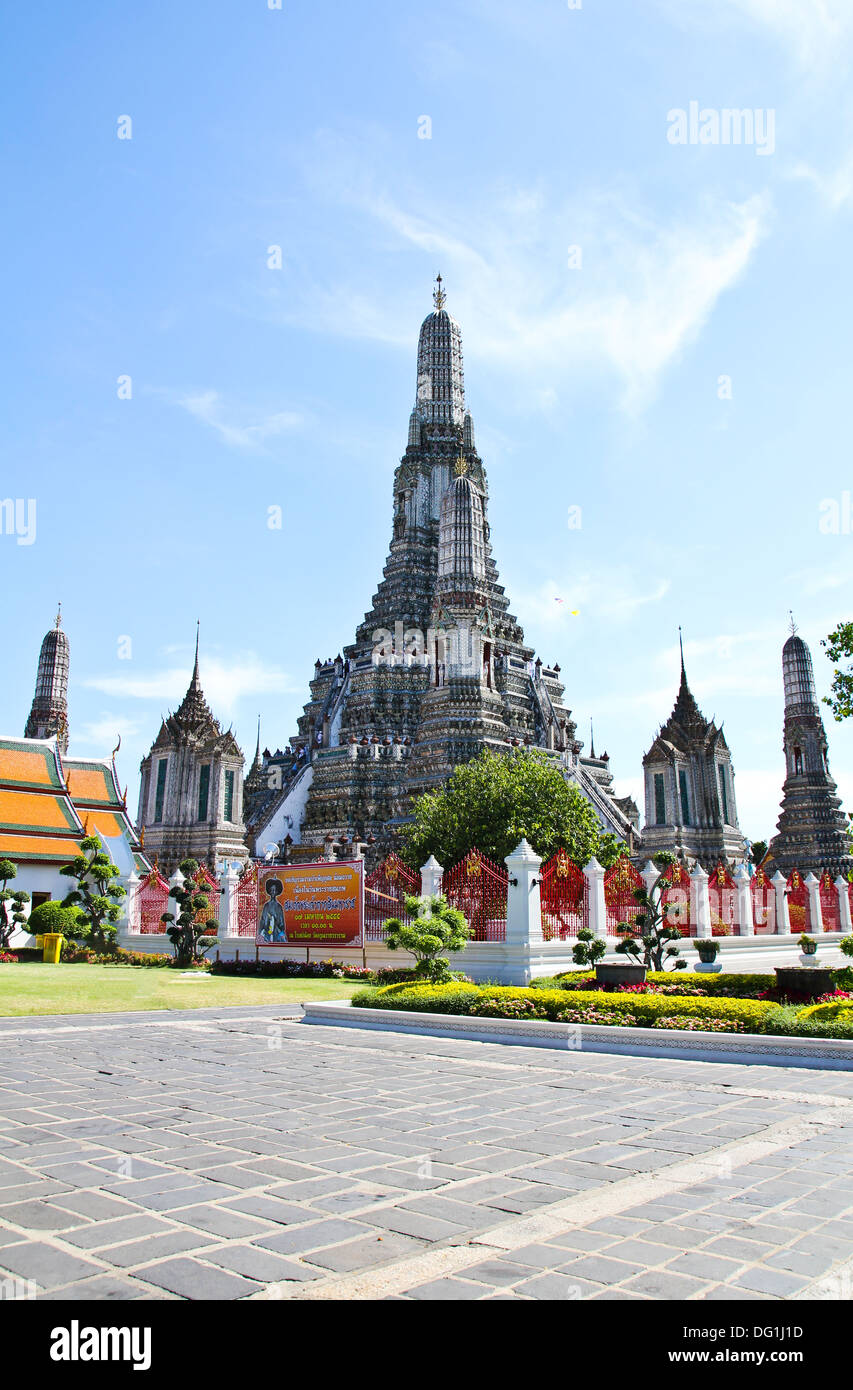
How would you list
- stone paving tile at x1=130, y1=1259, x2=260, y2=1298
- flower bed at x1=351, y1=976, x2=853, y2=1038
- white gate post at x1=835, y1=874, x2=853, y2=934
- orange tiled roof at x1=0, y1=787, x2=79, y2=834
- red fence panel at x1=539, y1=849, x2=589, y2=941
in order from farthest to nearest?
1. orange tiled roof at x1=0, y1=787, x2=79, y2=834
2. white gate post at x1=835, y1=874, x2=853, y2=934
3. red fence panel at x1=539, y1=849, x2=589, y2=941
4. flower bed at x1=351, y1=976, x2=853, y2=1038
5. stone paving tile at x1=130, y1=1259, x2=260, y2=1298

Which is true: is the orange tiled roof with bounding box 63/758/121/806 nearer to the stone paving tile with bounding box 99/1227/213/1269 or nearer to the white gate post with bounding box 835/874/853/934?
the white gate post with bounding box 835/874/853/934

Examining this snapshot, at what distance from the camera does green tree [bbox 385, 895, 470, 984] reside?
1534 cm

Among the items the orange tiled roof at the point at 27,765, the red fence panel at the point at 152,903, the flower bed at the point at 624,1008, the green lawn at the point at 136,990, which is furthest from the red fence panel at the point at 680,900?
the orange tiled roof at the point at 27,765

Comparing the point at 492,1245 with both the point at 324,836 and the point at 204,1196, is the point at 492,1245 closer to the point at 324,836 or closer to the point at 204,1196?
the point at 204,1196

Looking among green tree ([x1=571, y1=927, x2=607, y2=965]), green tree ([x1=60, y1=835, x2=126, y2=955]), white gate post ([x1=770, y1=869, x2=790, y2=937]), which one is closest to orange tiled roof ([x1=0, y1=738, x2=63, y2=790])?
green tree ([x1=60, y1=835, x2=126, y2=955])

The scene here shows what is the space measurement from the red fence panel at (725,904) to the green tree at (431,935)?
1116cm

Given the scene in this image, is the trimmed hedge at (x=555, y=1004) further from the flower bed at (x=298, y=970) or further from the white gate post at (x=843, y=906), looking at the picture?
the white gate post at (x=843, y=906)

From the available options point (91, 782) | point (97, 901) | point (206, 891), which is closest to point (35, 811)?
point (91, 782)

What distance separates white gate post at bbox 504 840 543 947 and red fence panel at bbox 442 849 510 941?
60 cm

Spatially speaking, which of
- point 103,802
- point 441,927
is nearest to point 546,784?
point 441,927

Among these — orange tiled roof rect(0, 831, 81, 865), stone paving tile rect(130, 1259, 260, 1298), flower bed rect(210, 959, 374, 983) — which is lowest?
stone paving tile rect(130, 1259, 260, 1298)

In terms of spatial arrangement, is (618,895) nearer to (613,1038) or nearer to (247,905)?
(247,905)

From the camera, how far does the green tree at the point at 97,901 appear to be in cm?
2798
